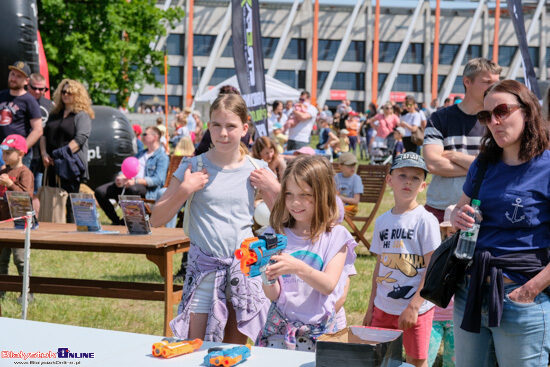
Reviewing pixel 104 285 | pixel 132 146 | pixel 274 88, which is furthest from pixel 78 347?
pixel 274 88

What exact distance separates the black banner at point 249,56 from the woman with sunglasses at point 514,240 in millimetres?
3918

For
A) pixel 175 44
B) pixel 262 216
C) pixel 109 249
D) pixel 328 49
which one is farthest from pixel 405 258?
pixel 328 49

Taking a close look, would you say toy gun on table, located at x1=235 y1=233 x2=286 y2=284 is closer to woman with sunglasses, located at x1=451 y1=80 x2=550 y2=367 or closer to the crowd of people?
the crowd of people

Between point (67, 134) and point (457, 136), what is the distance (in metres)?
5.27

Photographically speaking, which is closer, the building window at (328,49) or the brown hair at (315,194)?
the brown hair at (315,194)

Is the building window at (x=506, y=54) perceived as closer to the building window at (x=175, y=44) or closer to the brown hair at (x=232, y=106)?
the building window at (x=175, y=44)

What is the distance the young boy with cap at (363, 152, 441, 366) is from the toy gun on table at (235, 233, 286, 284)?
1422 mm

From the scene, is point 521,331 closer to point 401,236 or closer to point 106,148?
point 401,236

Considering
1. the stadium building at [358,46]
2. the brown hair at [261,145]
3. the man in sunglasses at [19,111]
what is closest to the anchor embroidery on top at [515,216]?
the brown hair at [261,145]

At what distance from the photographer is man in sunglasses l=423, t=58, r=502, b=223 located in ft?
15.2

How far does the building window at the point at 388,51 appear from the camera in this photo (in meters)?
56.3

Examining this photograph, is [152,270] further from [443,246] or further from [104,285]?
[443,246]

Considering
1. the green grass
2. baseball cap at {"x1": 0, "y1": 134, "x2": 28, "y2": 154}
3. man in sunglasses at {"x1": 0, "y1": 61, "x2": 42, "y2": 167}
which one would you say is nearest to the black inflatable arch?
the green grass

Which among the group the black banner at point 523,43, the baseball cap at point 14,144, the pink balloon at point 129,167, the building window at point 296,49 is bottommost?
the pink balloon at point 129,167
